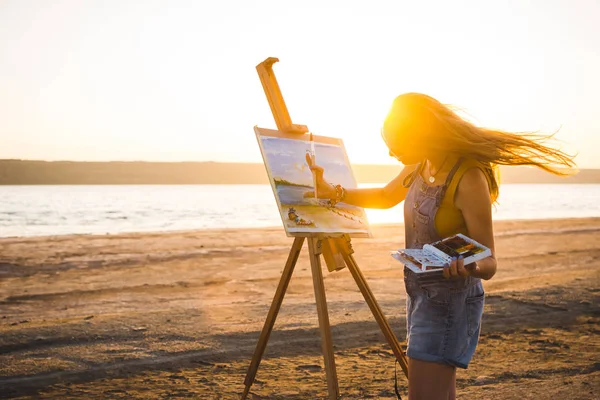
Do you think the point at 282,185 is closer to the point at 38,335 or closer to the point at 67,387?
the point at 67,387

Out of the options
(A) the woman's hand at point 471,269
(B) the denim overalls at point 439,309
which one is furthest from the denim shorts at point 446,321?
(A) the woman's hand at point 471,269

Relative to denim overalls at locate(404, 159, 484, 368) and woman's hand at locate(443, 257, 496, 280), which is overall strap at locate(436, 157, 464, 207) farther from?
woman's hand at locate(443, 257, 496, 280)

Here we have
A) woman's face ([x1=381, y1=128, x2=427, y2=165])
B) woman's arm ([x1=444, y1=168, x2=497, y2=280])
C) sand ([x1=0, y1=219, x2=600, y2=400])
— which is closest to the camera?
woman's arm ([x1=444, y1=168, x2=497, y2=280])

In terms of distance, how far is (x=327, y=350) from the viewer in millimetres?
3771

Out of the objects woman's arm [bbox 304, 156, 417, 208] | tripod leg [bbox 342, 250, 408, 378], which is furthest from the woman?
tripod leg [bbox 342, 250, 408, 378]

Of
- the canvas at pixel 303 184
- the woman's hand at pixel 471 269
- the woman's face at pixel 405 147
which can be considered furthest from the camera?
the canvas at pixel 303 184

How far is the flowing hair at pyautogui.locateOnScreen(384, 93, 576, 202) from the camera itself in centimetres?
279

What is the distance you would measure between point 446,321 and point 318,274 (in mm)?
1256

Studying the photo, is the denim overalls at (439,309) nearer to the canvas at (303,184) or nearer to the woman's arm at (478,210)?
the woman's arm at (478,210)

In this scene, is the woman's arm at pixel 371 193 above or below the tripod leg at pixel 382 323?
above

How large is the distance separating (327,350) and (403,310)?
428cm

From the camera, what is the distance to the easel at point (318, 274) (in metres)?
3.81

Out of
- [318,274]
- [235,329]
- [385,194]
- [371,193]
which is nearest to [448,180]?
[385,194]

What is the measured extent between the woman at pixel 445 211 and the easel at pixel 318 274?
967 mm
